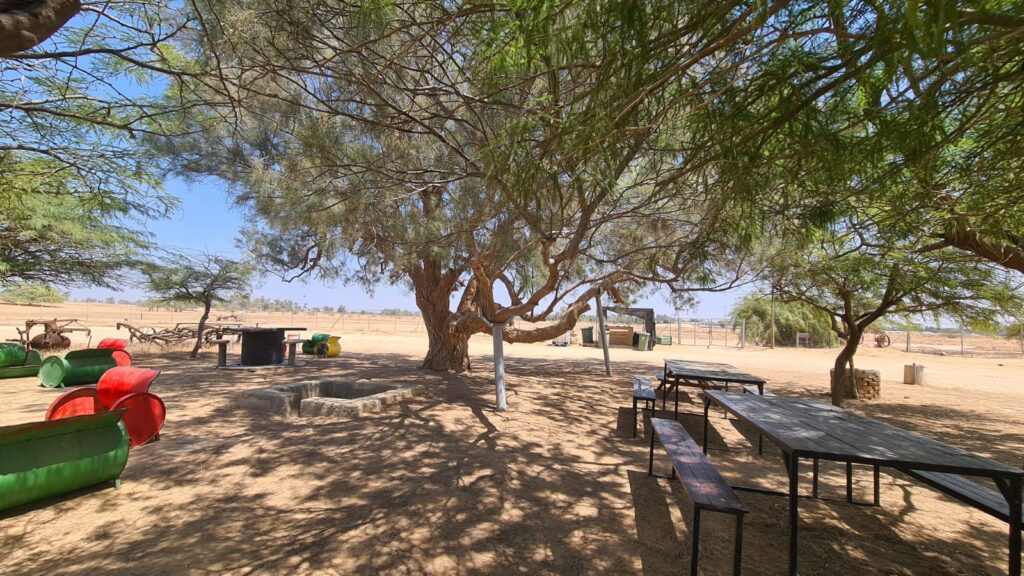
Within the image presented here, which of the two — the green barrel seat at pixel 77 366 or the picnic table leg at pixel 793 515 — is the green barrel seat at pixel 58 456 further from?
the green barrel seat at pixel 77 366

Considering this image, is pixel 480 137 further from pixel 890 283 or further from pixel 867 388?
pixel 867 388

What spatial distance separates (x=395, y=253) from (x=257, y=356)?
7.09 metres

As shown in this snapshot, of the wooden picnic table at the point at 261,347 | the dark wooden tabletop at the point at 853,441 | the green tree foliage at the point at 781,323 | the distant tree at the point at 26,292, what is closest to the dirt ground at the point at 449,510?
the dark wooden tabletop at the point at 853,441

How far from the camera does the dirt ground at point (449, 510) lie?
269 centimetres

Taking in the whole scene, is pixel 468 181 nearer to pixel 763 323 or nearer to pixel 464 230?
pixel 464 230

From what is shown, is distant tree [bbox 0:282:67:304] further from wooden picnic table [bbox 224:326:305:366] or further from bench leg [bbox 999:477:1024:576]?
bench leg [bbox 999:477:1024:576]

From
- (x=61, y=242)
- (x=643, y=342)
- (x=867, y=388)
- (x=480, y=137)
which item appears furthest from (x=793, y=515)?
(x=643, y=342)

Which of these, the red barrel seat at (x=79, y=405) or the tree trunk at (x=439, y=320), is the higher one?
the tree trunk at (x=439, y=320)

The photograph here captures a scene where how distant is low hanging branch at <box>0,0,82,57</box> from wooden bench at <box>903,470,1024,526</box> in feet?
12.5

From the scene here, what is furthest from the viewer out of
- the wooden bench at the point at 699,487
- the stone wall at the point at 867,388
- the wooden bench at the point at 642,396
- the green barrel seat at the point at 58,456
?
the stone wall at the point at 867,388

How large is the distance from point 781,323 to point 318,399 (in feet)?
90.7

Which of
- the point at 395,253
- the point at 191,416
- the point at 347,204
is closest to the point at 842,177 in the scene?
the point at 347,204

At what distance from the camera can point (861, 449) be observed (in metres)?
2.39

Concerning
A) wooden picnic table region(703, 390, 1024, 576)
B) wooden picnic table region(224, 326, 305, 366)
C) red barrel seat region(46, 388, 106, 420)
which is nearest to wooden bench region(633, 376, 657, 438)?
wooden picnic table region(703, 390, 1024, 576)
